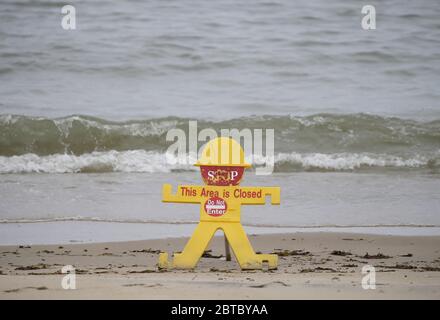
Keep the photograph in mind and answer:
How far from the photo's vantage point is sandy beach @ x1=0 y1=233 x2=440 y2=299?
15.1 feet

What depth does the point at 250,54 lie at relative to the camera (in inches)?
738

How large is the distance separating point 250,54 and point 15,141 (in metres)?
7.34

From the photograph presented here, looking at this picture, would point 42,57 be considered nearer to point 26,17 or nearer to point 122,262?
point 26,17

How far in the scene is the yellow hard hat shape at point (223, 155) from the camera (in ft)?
18.3

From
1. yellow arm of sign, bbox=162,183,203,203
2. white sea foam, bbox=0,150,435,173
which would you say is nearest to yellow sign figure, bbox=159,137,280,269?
yellow arm of sign, bbox=162,183,203,203

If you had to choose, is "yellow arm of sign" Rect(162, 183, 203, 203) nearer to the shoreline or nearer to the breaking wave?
the shoreline

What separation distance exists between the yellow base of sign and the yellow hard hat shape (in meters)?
0.46

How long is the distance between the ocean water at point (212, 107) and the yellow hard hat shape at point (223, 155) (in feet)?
6.94

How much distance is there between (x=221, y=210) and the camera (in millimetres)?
5699
